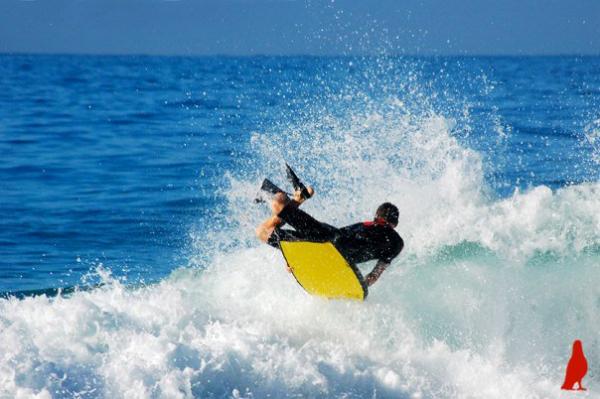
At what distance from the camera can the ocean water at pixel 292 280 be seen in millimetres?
6852

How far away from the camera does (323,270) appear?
7652mm

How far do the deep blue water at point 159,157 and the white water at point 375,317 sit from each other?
6.18 feet

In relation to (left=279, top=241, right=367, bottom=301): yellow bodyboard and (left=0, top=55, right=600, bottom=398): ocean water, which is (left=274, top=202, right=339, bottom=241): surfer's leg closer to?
(left=279, top=241, right=367, bottom=301): yellow bodyboard

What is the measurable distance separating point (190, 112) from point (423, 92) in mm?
8043

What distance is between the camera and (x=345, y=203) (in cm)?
1159

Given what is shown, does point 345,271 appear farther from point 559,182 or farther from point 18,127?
Result: point 18,127

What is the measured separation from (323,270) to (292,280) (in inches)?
49.1

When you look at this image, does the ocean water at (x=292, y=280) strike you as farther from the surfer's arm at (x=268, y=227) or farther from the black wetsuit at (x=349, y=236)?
the surfer's arm at (x=268, y=227)

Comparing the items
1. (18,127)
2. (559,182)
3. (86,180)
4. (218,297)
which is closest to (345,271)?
(218,297)

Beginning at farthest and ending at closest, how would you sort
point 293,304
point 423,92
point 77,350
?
point 423,92 < point 293,304 < point 77,350

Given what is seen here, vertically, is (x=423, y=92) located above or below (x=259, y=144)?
above

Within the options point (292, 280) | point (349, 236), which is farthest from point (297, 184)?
point (292, 280)

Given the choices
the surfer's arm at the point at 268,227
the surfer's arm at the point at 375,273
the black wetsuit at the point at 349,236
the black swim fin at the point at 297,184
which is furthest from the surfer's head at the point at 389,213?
the surfer's arm at the point at 268,227

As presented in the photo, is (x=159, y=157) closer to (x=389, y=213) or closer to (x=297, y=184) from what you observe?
(x=297, y=184)
